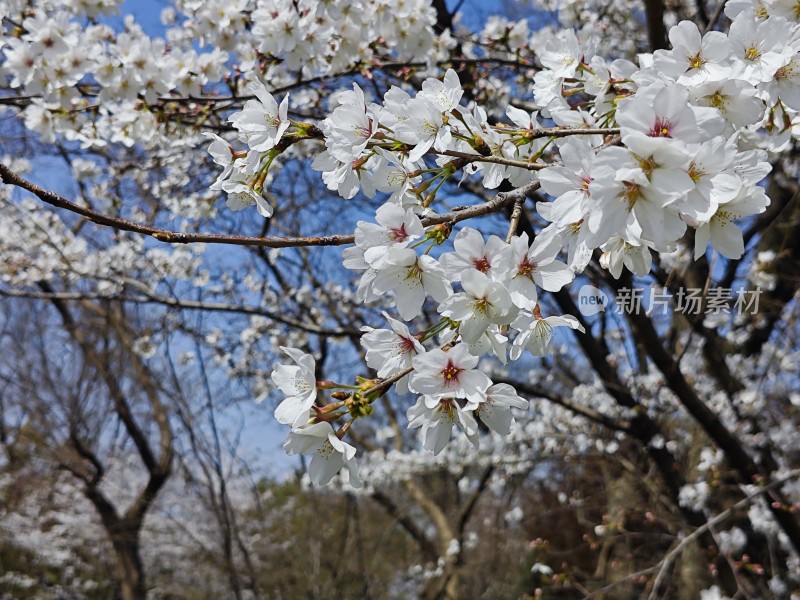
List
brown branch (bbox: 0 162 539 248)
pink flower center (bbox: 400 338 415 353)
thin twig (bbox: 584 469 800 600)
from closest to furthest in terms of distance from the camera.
Answer: brown branch (bbox: 0 162 539 248), pink flower center (bbox: 400 338 415 353), thin twig (bbox: 584 469 800 600)

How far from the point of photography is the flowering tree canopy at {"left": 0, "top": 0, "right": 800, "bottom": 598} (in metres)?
0.95

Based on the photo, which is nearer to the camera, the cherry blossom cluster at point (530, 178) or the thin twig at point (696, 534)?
the cherry blossom cluster at point (530, 178)

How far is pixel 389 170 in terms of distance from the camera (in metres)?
1.12

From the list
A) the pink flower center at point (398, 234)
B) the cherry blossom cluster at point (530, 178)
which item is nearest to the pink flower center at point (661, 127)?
the cherry blossom cluster at point (530, 178)

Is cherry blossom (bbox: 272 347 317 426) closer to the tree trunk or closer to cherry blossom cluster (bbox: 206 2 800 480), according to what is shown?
cherry blossom cluster (bbox: 206 2 800 480)

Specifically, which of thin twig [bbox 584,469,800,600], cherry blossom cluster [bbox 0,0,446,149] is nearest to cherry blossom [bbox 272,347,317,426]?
cherry blossom cluster [bbox 0,0,446,149]

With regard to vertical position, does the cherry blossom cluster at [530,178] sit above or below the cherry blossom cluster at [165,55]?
below

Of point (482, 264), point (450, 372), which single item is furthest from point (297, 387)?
point (482, 264)

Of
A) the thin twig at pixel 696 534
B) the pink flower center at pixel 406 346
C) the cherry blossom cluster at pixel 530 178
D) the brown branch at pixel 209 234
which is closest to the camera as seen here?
the cherry blossom cluster at pixel 530 178

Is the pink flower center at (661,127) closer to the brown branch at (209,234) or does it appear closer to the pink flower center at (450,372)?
the brown branch at (209,234)

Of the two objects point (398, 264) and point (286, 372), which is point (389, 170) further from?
point (286, 372)

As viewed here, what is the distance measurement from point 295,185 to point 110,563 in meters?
9.11

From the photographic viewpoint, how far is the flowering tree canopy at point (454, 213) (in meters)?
0.95

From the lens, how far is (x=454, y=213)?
3.40 feet
